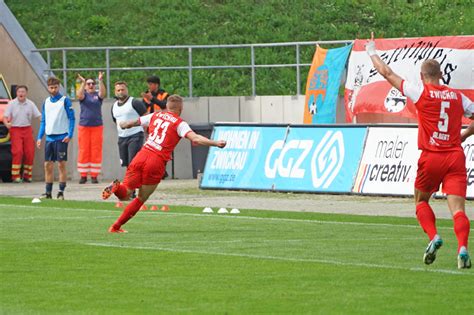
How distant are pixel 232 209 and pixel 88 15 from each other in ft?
81.3

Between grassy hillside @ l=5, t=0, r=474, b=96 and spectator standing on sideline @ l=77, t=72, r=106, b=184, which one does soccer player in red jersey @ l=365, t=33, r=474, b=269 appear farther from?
grassy hillside @ l=5, t=0, r=474, b=96

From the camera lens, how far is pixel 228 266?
48.5ft

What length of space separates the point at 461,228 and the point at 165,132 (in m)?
5.43

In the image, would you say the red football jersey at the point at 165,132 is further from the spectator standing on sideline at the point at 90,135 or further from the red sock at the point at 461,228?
the spectator standing on sideline at the point at 90,135

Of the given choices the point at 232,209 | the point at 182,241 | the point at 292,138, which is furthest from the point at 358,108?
the point at 182,241

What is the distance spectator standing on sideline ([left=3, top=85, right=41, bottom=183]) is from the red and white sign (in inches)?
288

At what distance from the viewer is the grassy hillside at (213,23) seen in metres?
43.7

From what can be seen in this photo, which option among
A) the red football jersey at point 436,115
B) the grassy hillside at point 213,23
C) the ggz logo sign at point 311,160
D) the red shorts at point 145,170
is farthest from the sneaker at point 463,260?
the grassy hillside at point 213,23

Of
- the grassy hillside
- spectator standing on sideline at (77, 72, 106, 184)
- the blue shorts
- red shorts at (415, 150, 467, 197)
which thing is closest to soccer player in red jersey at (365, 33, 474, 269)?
red shorts at (415, 150, 467, 197)

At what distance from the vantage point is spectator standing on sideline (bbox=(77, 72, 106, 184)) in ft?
107

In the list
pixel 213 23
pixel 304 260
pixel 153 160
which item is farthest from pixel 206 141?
pixel 213 23

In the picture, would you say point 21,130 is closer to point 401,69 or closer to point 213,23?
point 401,69

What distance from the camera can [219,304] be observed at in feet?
39.2

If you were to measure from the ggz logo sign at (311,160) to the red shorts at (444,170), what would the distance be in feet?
36.2
